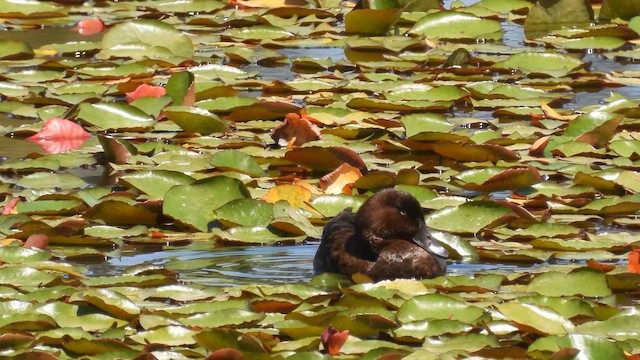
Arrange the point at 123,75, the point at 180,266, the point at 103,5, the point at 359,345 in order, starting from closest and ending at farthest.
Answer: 1. the point at 359,345
2. the point at 180,266
3. the point at 123,75
4. the point at 103,5

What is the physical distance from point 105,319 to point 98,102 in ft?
12.2

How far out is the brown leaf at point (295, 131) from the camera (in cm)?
809

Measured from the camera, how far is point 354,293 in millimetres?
5418

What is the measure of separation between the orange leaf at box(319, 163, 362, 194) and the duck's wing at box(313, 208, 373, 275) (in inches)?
31.4

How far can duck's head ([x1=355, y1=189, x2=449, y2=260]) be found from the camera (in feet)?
20.7

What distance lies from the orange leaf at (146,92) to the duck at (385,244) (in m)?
2.74

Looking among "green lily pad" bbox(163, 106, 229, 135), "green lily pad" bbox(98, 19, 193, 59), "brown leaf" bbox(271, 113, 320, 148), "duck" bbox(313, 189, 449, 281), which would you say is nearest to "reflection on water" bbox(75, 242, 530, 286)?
"duck" bbox(313, 189, 449, 281)

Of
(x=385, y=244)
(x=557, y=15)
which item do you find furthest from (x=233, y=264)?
(x=557, y=15)

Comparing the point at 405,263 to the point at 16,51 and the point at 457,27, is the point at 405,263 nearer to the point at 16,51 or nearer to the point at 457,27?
the point at 16,51

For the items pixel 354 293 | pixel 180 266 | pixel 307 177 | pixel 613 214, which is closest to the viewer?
pixel 354 293

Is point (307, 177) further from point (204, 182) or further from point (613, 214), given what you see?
point (613, 214)

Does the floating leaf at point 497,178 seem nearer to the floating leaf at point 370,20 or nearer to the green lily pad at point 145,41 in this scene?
the green lily pad at point 145,41

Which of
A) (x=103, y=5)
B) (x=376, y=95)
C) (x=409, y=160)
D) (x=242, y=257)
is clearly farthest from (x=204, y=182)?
(x=103, y=5)

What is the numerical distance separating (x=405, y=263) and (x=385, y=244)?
150mm
